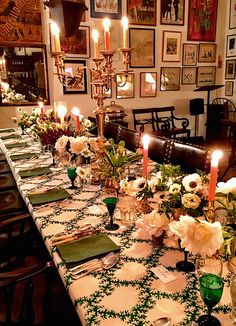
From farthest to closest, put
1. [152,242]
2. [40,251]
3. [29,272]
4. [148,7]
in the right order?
[148,7] → [40,251] → [152,242] → [29,272]

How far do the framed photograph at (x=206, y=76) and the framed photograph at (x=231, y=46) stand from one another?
451mm

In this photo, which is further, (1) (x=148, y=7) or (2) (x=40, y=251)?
(1) (x=148, y=7)

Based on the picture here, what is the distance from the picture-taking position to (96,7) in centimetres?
585

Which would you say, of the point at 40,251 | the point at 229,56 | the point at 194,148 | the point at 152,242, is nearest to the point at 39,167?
the point at 40,251

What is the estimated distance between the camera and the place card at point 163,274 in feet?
3.67

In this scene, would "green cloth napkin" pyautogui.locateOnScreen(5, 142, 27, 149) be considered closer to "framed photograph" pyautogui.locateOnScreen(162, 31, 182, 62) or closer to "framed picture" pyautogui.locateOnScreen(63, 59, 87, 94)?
"framed picture" pyautogui.locateOnScreen(63, 59, 87, 94)

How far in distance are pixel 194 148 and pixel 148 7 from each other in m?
4.85

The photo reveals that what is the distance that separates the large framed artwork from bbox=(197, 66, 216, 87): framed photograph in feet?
12.0

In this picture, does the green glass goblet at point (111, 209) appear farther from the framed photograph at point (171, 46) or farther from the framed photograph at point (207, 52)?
the framed photograph at point (207, 52)

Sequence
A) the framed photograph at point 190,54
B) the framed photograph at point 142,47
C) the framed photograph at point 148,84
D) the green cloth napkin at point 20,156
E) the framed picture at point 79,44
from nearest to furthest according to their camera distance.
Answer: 1. the green cloth napkin at point 20,156
2. the framed picture at point 79,44
3. the framed photograph at point 142,47
4. the framed photograph at point 148,84
5. the framed photograph at point 190,54

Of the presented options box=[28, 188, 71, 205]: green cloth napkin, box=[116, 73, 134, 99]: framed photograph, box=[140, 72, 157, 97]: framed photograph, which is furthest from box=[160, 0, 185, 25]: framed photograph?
box=[28, 188, 71, 205]: green cloth napkin

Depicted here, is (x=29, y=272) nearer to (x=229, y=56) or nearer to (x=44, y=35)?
(x=44, y=35)

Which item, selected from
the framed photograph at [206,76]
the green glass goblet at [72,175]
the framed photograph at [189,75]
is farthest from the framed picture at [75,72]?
the green glass goblet at [72,175]

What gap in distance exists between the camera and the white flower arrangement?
0.96m
